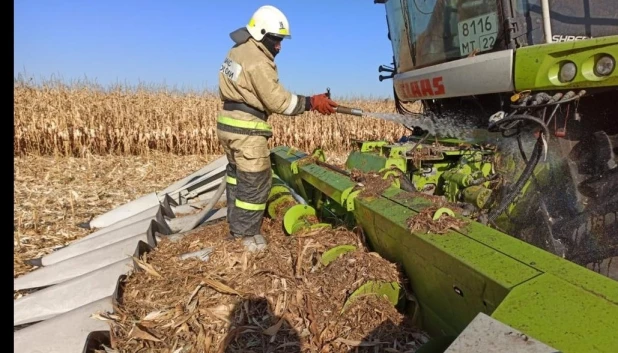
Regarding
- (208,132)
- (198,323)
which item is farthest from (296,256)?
(208,132)

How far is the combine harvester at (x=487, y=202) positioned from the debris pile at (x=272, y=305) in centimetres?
14

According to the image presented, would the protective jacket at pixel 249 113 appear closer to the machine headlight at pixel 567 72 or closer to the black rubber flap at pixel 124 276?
the black rubber flap at pixel 124 276

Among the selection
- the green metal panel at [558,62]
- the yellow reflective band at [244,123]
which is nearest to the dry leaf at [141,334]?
the yellow reflective band at [244,123]

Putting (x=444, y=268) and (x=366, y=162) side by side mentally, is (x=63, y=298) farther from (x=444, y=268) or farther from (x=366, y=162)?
(x=366, y=162)

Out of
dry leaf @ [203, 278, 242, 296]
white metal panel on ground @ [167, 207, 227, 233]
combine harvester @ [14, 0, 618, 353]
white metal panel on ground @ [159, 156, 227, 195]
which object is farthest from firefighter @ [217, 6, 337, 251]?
white metal panel on ground @ [159, 156, 227, 195]

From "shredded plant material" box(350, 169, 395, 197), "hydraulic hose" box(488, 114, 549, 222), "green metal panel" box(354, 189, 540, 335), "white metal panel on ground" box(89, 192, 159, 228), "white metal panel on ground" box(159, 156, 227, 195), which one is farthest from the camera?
"white metal panel on ground" box(159, 156, 227, 195)

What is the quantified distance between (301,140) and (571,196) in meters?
10.6

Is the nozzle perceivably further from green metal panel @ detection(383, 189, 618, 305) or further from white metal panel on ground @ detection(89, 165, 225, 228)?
white metal panel on ground @ detection(89, 165, 225, 228)

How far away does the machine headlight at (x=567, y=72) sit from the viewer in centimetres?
238

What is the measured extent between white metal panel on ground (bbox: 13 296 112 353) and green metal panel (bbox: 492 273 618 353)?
202 cm

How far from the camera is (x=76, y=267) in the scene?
3.59 meters

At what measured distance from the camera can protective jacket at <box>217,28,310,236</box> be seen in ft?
11.7

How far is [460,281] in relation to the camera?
70.4 inches
